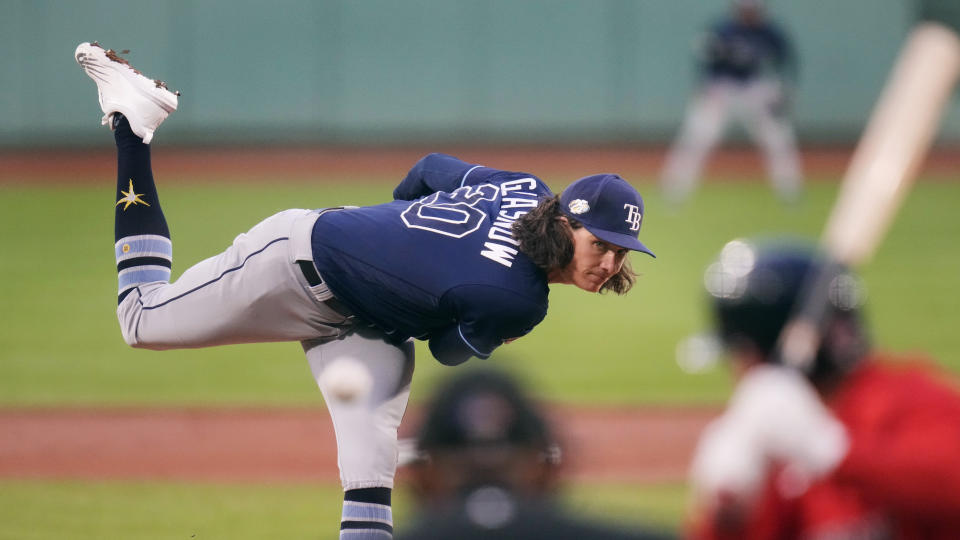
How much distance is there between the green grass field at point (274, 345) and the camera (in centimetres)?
661

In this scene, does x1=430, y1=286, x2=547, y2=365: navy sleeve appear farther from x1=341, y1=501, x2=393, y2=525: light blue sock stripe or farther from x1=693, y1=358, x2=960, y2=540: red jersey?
x1=693, y1=358, x2=960, y2=540: red jersey

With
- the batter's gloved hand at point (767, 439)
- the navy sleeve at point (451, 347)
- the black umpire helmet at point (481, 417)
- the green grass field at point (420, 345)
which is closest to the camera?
the batter's gloved hand at point (767, 439)

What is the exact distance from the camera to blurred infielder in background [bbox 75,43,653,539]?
4.06 m

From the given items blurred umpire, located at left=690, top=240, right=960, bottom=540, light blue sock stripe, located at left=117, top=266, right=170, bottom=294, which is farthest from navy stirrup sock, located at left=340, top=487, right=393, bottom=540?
blurred umpire, located at left=690, top=240, right=960, bottom=540

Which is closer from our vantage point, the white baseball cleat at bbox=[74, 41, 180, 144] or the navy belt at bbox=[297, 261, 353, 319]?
the navy belt at bbox=[297, 261, 353, 319]

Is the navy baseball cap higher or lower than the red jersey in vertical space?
higher

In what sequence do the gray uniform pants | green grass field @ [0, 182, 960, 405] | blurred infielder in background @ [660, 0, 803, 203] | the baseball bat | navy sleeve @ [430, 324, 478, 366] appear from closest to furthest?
the baseball bat
navy sleeve @ [430, 324, 478, 366]
the gray uniform pants
green grass field @ [0, 182, 960, 405]
blurred infielder in background @ [660, 0, 803, 203]

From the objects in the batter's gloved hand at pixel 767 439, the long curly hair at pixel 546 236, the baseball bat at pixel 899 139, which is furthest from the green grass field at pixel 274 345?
the batter's gloved hand at pixel 767 439

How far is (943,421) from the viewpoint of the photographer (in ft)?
7.41

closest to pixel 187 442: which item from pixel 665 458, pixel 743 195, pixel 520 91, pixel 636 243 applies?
pixel 665 458

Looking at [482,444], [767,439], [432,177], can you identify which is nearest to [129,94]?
[432,177]

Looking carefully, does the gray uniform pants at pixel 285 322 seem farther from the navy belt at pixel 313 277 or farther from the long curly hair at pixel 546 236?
the long curly hair at pixel 546 236

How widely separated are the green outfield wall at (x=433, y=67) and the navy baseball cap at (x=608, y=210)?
1594 centimetres

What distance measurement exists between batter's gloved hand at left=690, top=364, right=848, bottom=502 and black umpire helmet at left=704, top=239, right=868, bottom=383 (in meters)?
0.10
